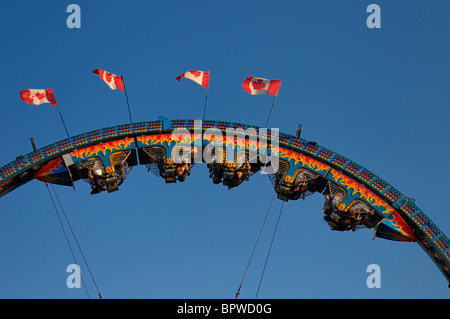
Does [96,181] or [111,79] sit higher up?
[111,79]

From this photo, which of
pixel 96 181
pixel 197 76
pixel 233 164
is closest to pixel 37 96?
pixel 96 181

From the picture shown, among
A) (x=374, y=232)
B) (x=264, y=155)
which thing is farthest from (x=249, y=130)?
(x=374, y=232)

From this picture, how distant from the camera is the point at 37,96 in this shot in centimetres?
3281

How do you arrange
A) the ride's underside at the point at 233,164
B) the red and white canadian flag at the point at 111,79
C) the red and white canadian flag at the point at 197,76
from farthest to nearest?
the red and white canadian flag at the point at 197,76
the red and white canadian flag at the point at 111,79
the ride's underside at the point at 233,164

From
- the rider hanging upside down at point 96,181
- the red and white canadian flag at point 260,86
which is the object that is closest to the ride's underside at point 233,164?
the rider hanging upside down at point 96,181

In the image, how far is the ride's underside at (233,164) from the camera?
31.3 metres

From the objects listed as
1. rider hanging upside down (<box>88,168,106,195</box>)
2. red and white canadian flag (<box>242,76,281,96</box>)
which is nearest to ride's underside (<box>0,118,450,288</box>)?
rider hanging upside down (<box>88,168,106,195</box>)

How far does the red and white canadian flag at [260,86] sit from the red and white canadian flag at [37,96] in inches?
358

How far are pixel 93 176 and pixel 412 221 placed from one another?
14308 mm

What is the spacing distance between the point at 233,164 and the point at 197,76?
483cm

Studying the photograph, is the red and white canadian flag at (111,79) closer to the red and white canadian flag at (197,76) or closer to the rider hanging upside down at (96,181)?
the red and white canadian flag at (197,76)

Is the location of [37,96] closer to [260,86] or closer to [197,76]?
[197,76]

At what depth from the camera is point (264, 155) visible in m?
32.1

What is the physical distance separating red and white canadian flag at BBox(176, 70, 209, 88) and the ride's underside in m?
2.32
